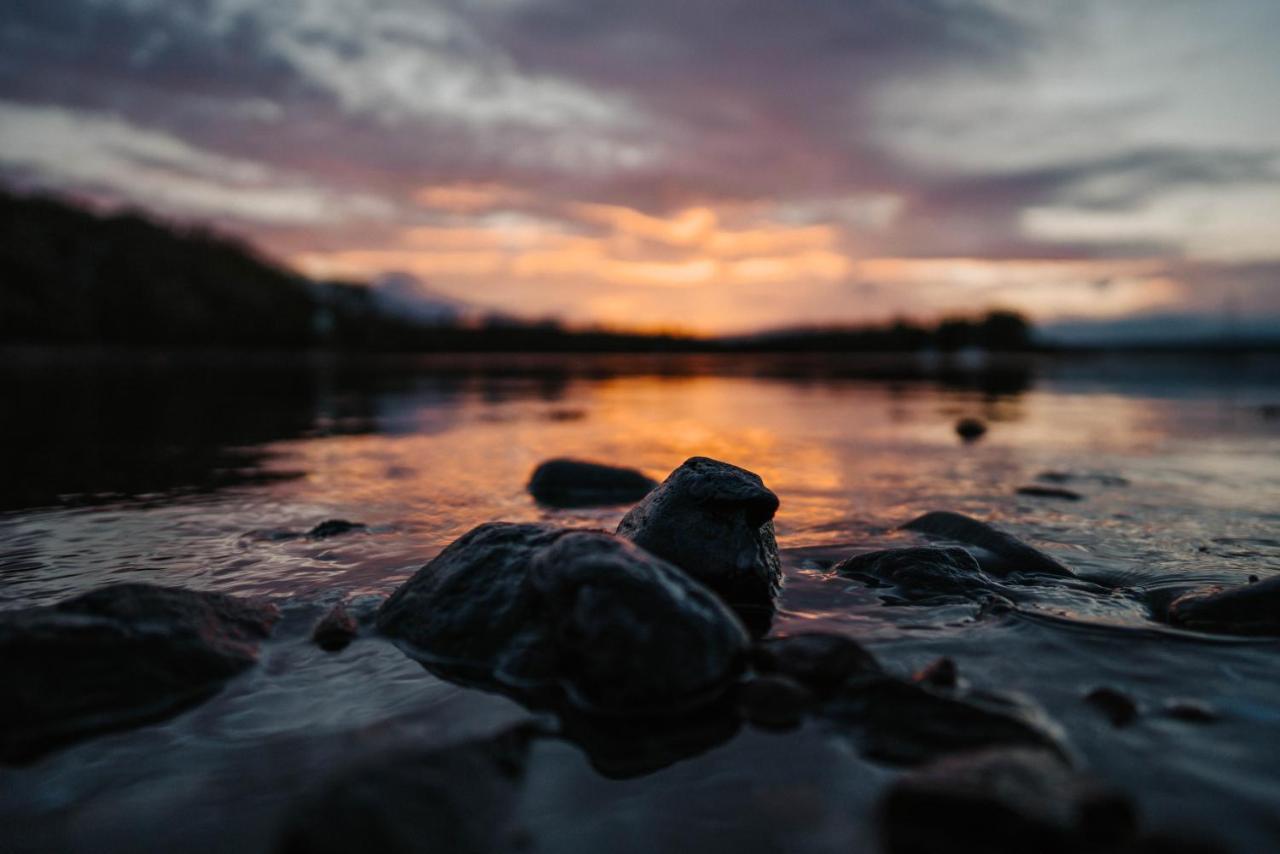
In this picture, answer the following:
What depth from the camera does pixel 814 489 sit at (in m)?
9.62

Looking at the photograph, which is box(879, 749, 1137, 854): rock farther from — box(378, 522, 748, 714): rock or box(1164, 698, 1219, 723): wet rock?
box(378, 522, 748, 714): rock

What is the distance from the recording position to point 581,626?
12.0 ft

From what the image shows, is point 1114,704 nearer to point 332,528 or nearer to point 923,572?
point 923,572

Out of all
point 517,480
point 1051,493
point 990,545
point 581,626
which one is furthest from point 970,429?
point 581,626

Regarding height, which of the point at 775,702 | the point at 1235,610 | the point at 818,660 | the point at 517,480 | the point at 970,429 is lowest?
the point at 517,480

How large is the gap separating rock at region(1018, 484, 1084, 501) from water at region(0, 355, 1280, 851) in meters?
0.23

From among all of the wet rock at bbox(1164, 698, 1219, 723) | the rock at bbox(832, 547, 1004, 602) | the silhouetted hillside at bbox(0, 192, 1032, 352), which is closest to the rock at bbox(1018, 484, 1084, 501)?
the rock at bbox(832, 547, 1004, 602)

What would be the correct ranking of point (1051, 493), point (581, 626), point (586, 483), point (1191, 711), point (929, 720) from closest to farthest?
point (929, 720) → point (1191, 711) → point (581, 626) → point (1051, 493) → point (586, 483)

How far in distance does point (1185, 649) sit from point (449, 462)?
32.9ft

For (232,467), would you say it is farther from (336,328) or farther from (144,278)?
(336,328)

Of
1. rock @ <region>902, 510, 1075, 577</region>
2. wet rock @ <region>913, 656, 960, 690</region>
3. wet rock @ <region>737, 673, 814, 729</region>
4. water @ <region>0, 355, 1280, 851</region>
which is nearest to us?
water @ <region>0, 355, 1280, 851</region>

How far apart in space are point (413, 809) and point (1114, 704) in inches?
128

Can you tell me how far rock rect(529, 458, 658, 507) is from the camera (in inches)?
363

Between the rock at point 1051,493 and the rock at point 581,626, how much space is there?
685cm
